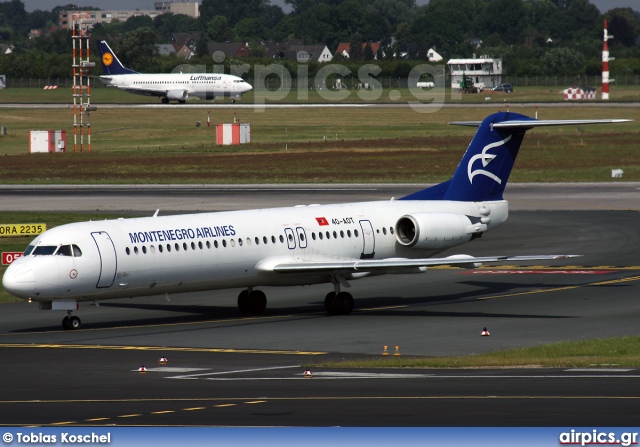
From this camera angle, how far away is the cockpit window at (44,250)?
31109mm

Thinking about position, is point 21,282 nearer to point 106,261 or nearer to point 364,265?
point 106,261

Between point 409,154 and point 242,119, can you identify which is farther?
point 242,119

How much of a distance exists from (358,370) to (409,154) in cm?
6708

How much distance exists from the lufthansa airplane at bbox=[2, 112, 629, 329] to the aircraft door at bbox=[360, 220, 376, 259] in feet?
0.10

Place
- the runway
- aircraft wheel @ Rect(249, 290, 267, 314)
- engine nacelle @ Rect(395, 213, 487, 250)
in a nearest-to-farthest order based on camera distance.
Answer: the runway → aircraft wheel @ Rect(249, 290, 267, 314) → engine nacelle @ Rect(395, 213, 487, 250)

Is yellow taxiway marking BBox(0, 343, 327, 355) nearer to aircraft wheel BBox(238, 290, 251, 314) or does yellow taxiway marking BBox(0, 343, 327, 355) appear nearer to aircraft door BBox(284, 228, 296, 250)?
aircraft wheel BBox(238, 290, 251, 314)

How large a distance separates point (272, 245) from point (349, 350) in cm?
646

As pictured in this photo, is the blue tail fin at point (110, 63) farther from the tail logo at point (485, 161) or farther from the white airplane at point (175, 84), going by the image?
the tail logo at point (485, 161)

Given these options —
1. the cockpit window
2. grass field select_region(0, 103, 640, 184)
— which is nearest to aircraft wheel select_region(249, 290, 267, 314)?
the cockpit window

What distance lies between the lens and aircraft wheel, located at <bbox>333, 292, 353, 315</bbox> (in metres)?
35.2

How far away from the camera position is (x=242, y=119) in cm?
13250

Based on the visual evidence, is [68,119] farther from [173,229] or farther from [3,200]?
[173,229]

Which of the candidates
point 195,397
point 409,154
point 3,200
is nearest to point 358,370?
point 195,397

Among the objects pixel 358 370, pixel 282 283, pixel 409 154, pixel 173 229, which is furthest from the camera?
pixel 409 154
